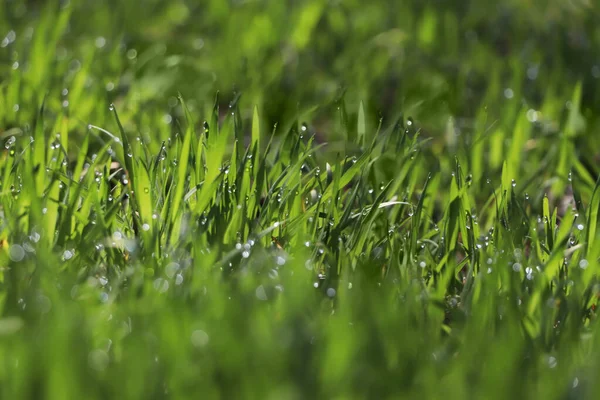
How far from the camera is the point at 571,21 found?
4.16 m

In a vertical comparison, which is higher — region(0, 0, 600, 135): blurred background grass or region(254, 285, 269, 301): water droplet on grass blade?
region(254, 285, 269, 301): water droplet on grass blade

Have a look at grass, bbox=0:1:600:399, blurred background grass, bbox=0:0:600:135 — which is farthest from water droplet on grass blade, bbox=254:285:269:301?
blurred background grass, bbox=0:0:600:135

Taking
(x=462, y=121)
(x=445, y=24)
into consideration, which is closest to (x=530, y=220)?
(x=462, y=121)

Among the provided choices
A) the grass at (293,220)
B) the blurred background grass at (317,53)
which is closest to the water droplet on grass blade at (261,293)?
the grass at (293,220)

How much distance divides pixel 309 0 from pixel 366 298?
2906 mm

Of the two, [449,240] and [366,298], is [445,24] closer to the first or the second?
[449,240]

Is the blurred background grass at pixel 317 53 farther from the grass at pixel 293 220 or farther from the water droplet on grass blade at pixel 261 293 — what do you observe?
the water droplet on grass blade at pixel 261 293

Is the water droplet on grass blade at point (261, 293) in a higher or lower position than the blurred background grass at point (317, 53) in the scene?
higher

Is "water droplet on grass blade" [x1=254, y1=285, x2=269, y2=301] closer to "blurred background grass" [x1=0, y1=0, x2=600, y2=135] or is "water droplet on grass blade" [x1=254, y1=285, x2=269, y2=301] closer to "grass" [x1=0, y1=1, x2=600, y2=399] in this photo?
"grass" [x1=0, y1=1, x2=600, y2=399]

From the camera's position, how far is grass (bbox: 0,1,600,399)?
127 cm

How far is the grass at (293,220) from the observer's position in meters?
1.27

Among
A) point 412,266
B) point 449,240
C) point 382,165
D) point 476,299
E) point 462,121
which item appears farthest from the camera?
point 462,121

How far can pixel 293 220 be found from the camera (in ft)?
6.40

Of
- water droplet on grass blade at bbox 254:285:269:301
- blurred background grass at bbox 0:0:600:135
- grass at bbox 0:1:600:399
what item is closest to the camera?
grass at bbox 0:1:600:399
